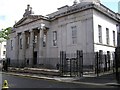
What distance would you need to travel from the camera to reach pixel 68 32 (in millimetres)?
35656

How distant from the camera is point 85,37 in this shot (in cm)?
3250

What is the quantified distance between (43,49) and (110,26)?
1306 cm

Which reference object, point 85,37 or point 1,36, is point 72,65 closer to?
point 85,37

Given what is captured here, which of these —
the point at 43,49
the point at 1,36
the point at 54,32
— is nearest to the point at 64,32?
the point at 54,32

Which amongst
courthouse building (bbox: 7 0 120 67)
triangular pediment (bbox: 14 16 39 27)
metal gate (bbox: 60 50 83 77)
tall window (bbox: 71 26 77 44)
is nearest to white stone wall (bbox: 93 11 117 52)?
courthouse building (bbox: 7 0 120 67)

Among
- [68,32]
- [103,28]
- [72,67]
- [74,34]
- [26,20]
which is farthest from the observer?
[26,20]

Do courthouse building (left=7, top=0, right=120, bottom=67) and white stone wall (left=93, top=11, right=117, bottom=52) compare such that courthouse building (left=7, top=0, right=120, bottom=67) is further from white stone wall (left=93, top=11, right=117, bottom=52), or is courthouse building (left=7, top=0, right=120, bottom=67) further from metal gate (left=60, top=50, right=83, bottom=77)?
metal gate (left=60, top=50, right=83, bottom=77)

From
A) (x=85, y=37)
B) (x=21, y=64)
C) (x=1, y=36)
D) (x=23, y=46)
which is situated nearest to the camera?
(x=1, y=36)

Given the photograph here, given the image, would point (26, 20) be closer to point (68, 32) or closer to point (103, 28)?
point (68, 32)

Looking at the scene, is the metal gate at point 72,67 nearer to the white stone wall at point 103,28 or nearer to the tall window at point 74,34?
the white stone wall at point 103,28

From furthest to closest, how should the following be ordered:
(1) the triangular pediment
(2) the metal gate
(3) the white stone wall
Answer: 1. (1) the triangular pediment
2. (3) the white stone wall
3. (2) the metal gate

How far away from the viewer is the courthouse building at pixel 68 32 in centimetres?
3228

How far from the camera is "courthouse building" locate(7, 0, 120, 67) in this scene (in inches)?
1271

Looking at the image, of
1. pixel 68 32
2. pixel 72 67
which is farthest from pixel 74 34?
pixel 72 67
